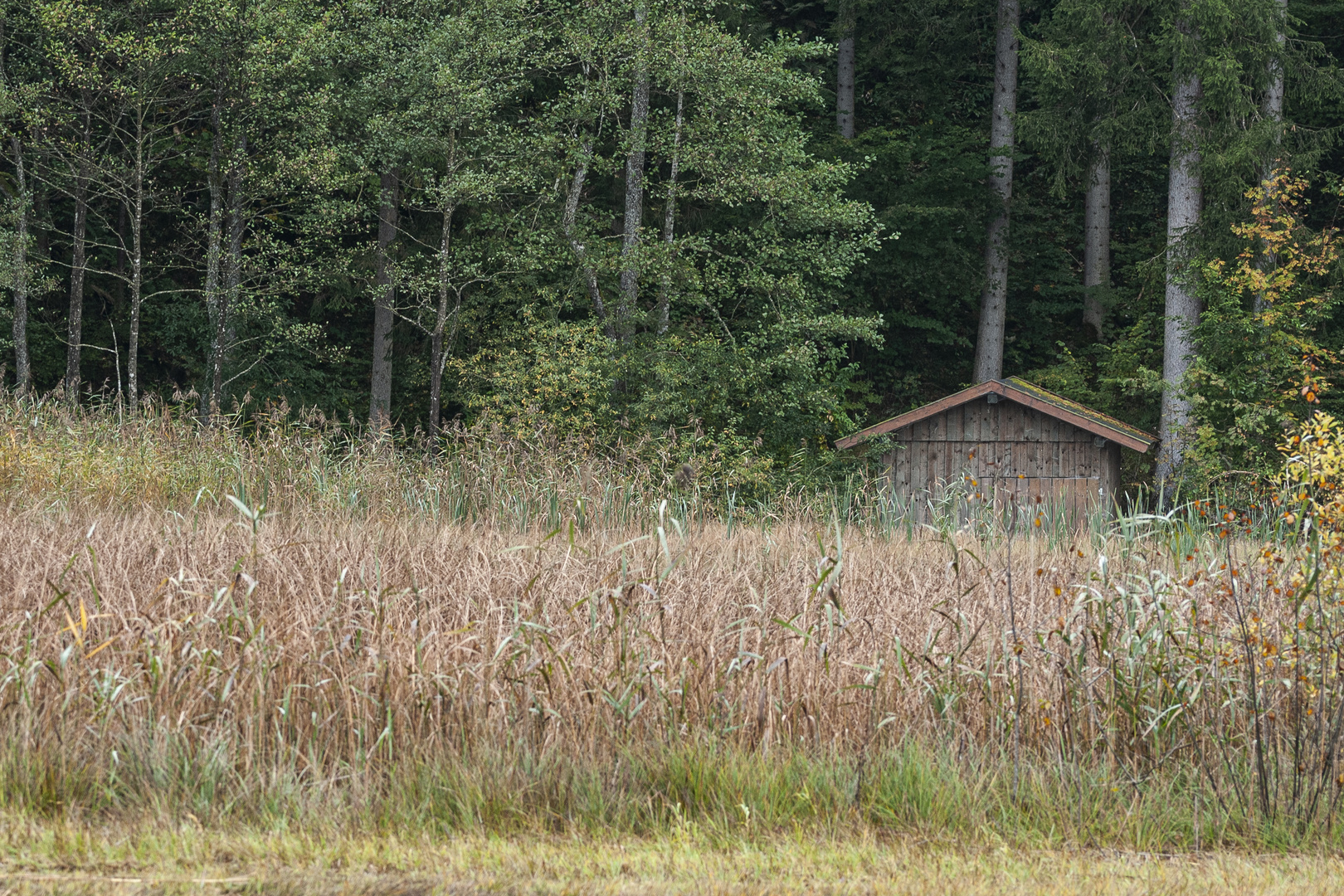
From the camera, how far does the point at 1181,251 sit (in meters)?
17.2

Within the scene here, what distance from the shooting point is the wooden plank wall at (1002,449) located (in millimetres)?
15680

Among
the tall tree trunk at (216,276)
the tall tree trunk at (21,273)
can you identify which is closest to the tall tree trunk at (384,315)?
the tall tree trunk at (216,276)

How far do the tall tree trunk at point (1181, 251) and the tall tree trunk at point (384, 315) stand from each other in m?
12.0

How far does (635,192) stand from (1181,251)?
822 cm

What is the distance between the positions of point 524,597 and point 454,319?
1304 centimetres

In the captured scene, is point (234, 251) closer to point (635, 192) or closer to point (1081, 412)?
point (635, 192)

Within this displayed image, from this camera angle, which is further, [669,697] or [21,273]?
[21,273]

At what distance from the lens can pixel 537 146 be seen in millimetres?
16938

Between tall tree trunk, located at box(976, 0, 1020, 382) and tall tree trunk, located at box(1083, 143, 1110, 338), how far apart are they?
2.15 m

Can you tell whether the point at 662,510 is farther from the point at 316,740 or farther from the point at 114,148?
the point at 114,148

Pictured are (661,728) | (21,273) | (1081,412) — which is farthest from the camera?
(21,273)

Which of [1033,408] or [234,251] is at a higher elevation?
[234,251]

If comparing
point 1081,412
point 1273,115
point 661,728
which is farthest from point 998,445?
point 661,728

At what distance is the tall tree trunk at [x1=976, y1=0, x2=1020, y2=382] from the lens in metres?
22.8
